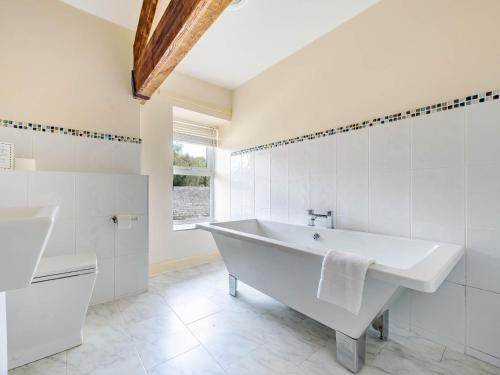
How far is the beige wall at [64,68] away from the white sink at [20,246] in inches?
69.7

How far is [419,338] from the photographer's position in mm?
1573

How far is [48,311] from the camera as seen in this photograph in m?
1.37

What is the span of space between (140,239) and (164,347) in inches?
42.0

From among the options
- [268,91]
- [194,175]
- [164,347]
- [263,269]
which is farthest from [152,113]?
[164,347]

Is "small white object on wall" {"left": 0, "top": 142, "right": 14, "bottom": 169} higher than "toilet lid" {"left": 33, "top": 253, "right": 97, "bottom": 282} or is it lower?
higher

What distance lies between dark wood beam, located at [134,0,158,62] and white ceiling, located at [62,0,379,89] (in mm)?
111

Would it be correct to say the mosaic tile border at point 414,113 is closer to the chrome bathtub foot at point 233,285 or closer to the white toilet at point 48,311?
the chrome bathtub foot at point 233,285

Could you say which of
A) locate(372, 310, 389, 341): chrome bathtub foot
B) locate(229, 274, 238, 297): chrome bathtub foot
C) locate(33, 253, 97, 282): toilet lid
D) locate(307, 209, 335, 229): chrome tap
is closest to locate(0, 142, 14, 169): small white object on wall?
locate(33, 253, 97, 282): toilet lid

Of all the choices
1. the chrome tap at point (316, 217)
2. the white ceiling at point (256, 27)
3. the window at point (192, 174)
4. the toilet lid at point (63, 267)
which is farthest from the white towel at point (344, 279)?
the window at point (192, 174)

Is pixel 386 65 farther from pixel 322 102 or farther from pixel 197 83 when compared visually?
pixel 197 83

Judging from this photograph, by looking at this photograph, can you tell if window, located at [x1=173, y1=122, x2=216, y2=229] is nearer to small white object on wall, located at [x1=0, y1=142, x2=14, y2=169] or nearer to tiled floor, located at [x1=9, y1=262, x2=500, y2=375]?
tiled floor, located at [x1=9, y1=262, x2=500, y2=375]

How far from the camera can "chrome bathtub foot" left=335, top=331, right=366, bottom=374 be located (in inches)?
49.1

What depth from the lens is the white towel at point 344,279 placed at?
1.05 metres

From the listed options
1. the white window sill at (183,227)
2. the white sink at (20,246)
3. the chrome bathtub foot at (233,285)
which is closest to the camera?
the white sink at (20,246)
